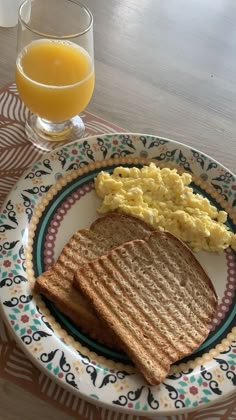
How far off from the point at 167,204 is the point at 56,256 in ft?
0.84

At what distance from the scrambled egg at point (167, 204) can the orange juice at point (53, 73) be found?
0.19 meters

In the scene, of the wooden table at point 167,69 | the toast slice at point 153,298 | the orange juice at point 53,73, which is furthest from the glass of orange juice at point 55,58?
the toast slice at point 153,298

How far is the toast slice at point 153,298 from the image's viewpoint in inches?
33.2

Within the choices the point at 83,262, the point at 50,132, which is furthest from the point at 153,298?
the point at 50,132

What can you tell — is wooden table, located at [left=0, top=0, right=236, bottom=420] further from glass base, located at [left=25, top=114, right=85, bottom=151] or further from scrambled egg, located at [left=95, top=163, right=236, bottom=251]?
scrambled egg, located at [left=95, top=163, right=236, bottom=251]

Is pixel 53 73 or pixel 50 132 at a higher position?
pixel 53 73

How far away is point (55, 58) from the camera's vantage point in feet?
3.51

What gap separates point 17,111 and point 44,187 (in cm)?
30

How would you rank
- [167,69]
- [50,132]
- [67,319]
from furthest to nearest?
[167,69], [50,132], [67,319]

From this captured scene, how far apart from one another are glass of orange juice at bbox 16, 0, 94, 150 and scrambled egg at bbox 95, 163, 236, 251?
0.18 metres

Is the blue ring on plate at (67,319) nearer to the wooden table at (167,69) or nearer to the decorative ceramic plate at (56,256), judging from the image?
the decorative ceramic plate at (56,256)

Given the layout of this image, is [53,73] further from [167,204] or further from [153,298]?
[153,298]

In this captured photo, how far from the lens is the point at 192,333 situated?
2.91 ft

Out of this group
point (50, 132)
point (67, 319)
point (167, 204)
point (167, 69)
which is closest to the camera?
point (67, 319)
